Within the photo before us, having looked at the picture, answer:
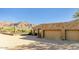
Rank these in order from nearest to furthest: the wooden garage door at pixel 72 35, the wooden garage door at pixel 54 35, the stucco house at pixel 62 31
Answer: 1. the wooden garage door at pixel 72 35
2. the stucco house at pixel 62 31
3. the wooden garage door at pixel 54 35

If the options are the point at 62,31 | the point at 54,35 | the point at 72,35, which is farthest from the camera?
the point at 62,31

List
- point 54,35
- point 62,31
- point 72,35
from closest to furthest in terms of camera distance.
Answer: point 72,35
point 54,35
point 62,31

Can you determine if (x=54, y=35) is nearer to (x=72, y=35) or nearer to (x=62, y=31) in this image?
(x=62, y=31)

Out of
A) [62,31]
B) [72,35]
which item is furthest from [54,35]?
[72,35]

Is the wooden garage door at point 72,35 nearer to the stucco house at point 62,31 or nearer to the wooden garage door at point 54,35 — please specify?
the stucco house at point 62,31

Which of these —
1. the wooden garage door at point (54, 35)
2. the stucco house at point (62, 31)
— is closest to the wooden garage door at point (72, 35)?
the stucco house at point (62, 31)

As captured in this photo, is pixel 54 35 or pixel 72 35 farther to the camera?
pixel 54 35

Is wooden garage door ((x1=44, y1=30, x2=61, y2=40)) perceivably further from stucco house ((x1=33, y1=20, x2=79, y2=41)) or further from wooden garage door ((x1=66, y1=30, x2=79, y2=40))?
wooden garage door ((x1=66, y1=30, x2=79, y2=40))

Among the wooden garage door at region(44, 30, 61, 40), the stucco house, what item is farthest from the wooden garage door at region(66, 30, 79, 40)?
the wooden garage door at region(44, 30, 61, 40)
